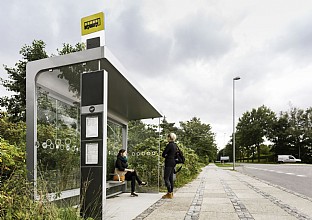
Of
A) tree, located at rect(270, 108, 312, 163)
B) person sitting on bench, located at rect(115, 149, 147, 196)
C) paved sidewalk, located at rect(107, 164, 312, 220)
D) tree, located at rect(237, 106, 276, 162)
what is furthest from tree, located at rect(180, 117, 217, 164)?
paved sidewalk, located at rect(107, 164, 312, 220)

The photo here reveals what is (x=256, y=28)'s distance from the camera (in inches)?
534

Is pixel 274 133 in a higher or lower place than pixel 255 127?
lower

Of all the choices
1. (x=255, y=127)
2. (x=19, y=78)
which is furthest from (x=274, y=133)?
(x=19, y=78)

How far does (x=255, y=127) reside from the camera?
226 feet

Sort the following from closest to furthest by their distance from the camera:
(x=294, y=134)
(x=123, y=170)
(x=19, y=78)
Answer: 1. (x=123, y=170)
2. (x=19, y=78)
3. (x=294, y=134)

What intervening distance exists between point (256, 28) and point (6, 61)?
490 inches

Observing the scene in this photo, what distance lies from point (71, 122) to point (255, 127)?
66.4m

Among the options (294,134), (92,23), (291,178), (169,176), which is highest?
(92,23)

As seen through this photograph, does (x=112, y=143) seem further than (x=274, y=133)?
No

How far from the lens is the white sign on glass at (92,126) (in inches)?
201

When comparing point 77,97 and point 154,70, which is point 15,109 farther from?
point 77,97

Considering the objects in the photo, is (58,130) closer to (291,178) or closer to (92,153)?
(92,153)

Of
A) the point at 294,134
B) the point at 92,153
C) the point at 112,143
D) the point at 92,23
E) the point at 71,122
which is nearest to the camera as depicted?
the point at 92,153

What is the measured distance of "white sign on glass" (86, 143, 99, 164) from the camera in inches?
199
